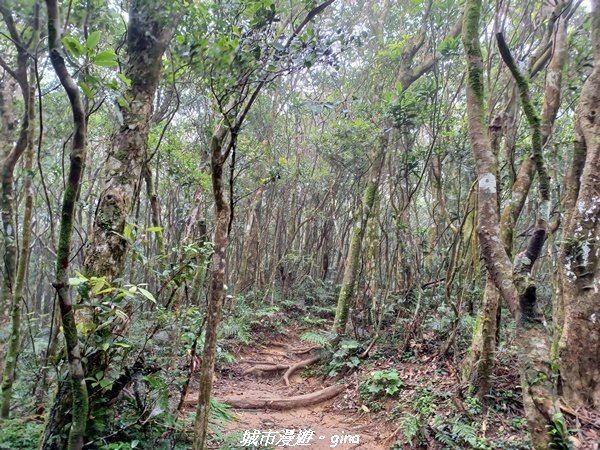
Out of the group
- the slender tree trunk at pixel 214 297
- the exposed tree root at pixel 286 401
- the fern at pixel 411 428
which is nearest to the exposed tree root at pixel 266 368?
the exposed tree root at pixel 286 401

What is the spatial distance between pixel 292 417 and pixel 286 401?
1.05 ft

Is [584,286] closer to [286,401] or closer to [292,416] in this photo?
[292,416]

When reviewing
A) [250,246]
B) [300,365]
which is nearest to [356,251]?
[300,365]

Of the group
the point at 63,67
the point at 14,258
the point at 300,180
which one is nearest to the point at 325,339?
the point at 14,258

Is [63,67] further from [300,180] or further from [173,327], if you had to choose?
[300,180]

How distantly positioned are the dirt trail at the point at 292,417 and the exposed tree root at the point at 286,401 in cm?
6

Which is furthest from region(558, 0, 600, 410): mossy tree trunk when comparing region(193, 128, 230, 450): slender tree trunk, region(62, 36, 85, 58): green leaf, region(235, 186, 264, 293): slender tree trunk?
region(235, 186, 264, 293): slender tree trunk

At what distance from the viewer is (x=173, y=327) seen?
141 inches

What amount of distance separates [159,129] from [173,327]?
194 inches

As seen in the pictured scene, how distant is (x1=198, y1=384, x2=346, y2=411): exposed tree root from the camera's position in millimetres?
5453

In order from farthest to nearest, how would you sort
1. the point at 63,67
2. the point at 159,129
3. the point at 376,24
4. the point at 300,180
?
the point at 300,180, the point at 376,24, the point at 159,129, the point at 63,67

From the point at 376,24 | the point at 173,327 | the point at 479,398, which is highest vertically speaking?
Result: the point at 376,24

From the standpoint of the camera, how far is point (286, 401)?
221 inches

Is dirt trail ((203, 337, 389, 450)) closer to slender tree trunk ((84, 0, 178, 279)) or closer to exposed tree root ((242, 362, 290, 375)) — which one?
exposed tree root ((242, 362, 290, 375))
